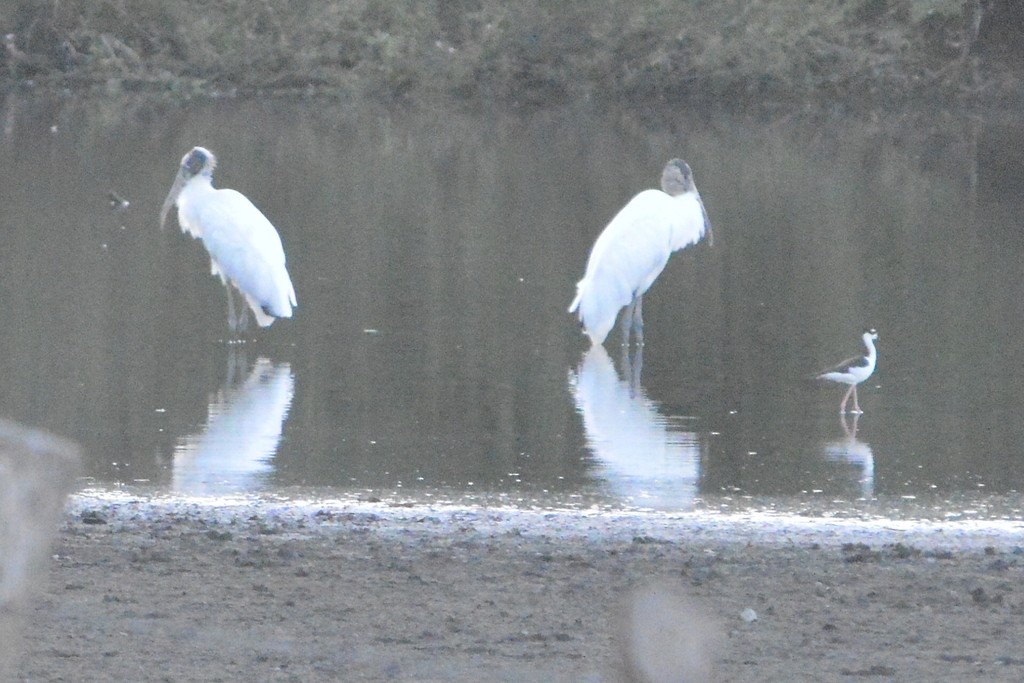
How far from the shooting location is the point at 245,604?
4.98m

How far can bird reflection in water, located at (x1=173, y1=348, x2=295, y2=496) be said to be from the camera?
23.4 feet

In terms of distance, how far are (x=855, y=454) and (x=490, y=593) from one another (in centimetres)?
308

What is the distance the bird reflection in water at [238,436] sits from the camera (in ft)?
23.4

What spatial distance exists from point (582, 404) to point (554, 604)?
4029 mm

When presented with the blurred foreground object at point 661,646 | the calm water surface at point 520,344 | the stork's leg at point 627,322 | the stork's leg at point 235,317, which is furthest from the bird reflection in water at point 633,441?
the blurred foreground object at point 661,646

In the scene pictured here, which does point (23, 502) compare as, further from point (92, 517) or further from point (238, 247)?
point (238, 247)

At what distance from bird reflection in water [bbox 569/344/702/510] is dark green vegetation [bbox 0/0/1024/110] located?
25.6 meters

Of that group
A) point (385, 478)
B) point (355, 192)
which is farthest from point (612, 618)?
point (355, 192)

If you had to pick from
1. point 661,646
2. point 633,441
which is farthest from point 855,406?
point 661,646

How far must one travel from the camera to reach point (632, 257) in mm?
11211

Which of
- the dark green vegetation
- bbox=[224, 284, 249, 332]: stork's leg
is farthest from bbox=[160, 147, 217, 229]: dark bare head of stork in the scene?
the dark green vegetation

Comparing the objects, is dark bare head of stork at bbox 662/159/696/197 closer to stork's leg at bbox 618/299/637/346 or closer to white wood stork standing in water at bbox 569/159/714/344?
white wood stork standing in water at bbox 569/159/714/344

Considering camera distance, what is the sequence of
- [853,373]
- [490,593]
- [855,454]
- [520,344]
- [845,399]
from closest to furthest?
[490,593]
[855,454]
[845,399]
[853,373]
[520,344]

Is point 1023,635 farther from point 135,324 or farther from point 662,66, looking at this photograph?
point 662,66
